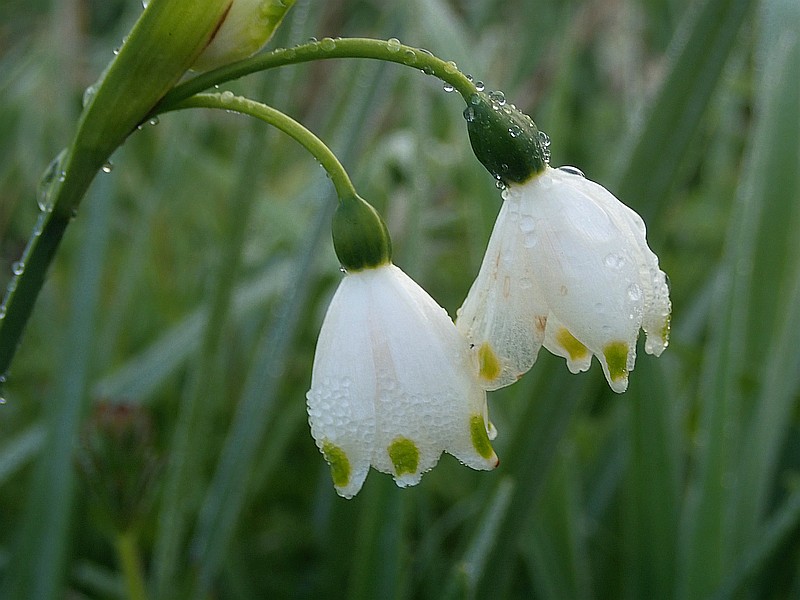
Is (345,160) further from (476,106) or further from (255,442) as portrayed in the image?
(476,106)

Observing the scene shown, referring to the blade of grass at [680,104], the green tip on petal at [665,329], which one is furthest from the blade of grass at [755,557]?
the green tip on petal at [665,329]

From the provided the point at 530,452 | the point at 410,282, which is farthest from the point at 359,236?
the point at 530,452

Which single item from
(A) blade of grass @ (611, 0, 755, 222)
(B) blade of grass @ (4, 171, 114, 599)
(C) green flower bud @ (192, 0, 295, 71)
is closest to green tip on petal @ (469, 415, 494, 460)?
(C) green flower bud @ (192, 0, 295, 71)

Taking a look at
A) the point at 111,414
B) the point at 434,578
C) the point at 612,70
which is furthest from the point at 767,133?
the point at 612,70

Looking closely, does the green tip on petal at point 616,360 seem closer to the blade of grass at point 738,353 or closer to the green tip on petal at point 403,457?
the green tip on petal at point 403,457

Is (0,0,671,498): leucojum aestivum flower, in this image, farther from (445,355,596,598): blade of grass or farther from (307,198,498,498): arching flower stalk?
(445,355,596,598): blade of grass

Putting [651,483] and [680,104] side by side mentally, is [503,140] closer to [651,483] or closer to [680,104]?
[680,104]
